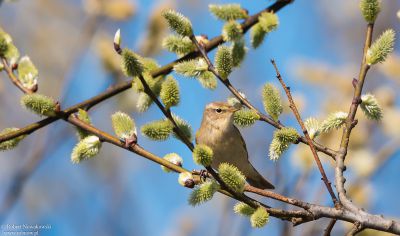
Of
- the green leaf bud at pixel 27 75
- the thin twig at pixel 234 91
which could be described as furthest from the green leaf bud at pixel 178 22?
the green leaf bud at pixel 27 75

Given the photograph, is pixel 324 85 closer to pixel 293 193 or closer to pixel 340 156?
pixel 293 193

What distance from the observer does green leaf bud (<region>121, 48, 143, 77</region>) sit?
207 centimetres

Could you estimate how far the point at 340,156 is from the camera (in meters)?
2.18

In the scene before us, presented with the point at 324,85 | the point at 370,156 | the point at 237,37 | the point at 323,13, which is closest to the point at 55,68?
the point at 323,13

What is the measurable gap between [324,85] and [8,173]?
5445 millimetres

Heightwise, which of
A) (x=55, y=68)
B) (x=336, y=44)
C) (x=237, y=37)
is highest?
(x=336, y=44)

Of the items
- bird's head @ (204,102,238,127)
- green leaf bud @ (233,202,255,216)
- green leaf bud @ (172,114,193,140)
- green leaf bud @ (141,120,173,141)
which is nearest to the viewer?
green leaf bud @ (233,202,255,216)

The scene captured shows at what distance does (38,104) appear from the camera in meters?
2.16

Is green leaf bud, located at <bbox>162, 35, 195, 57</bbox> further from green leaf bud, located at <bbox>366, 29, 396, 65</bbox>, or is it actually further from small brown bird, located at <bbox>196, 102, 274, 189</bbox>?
small brown bird, located at <bbox>196, 102, 274, 189</bbox>

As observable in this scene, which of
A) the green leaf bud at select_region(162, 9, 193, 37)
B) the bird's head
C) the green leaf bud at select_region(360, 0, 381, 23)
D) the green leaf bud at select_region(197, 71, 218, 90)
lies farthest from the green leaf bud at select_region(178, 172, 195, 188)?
the bird's head

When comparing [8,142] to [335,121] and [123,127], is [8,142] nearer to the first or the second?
[123,127]

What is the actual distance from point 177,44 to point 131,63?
1.72ft

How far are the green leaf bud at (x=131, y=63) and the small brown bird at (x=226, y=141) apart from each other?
99.2 inches

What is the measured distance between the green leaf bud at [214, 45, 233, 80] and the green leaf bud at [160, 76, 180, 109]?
0.81 feet
